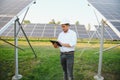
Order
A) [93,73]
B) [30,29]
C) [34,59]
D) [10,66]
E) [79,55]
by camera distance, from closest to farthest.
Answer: [93,73] → [10,66] → [34,59] → [79,55] → [30,29]

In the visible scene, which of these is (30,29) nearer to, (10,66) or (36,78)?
(10,66)

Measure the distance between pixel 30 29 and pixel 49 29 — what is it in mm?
1406

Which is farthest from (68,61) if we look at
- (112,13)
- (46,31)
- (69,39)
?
(46,31)

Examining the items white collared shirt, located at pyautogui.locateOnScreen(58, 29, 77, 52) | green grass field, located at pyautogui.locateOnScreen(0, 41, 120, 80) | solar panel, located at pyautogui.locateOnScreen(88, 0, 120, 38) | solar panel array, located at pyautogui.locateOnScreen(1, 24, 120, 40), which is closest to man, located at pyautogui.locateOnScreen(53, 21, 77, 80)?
white collared shirt, located at pyautogui.locateOnScreen(58, 29, 77, 52)

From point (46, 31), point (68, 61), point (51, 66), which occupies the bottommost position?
point (51, 66)

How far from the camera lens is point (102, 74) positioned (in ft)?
29.6

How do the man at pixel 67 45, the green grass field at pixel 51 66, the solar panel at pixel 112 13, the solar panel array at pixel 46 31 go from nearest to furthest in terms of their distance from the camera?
the man at pixel 67 45, the solar panel at pixel 112 13, the green grass field at pixel 51 66, the solar panel array at pixel 46 31

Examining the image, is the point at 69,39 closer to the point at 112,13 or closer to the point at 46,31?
the point at 112,13

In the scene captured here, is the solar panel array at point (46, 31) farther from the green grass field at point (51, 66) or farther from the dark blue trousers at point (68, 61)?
the dark blue trousers at point (68, 61)

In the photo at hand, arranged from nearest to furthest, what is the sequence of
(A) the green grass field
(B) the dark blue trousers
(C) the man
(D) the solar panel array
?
(C) the man, (B) the dark blue trousers, (A) the green grass field, (D) the solar panel array

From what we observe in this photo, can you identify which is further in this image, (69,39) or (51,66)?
(51,66)

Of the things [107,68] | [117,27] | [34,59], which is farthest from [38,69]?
[117,27]

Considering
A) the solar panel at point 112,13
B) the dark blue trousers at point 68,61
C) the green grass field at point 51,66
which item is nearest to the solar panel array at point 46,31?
the green grass field at point 51,66

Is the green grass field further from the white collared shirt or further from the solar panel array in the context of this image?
the solar panel array
